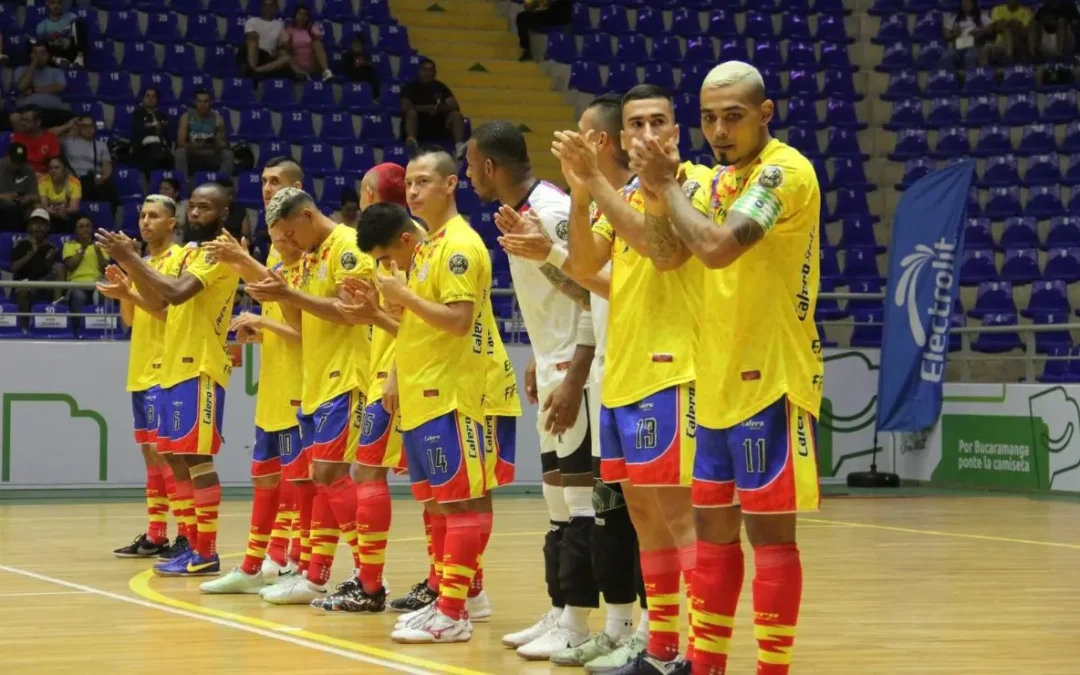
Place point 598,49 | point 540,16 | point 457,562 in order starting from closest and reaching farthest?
point 457,562 < point 598,49 < point 540,16

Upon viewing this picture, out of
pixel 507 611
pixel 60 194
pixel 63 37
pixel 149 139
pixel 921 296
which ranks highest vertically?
pixel 63 37

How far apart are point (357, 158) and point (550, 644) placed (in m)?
13.3

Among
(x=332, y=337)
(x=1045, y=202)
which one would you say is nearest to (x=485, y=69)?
(x=1045, y=202)

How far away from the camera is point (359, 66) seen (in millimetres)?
20312

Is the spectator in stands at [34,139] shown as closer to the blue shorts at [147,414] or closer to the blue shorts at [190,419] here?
the blue shorts at [147,414]

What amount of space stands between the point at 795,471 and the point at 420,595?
3505 millimetres

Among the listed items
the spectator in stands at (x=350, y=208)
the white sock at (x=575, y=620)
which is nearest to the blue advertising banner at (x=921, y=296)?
the spectator in stands at (x=350, y=208)

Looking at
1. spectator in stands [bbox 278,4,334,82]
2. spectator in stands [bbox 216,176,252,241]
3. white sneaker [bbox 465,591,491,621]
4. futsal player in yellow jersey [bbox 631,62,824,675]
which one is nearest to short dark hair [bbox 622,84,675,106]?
futsal player in yellow jersey [bbox 631,62,824,675]

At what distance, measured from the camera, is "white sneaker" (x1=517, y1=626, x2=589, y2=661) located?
665 centimetres

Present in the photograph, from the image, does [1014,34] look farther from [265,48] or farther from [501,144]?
[501,144]

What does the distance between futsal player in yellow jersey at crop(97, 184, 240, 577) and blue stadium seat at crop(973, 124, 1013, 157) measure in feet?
43.4

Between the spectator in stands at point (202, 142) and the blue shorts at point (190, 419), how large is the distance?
8699mm

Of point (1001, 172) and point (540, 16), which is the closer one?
point (1001, 172)

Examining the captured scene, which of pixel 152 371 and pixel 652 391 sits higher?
pixel 152 371
